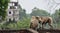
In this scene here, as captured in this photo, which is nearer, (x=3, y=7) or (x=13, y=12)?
(x=3, y=7)

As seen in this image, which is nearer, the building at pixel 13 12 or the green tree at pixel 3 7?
the green tree at pixel 3 7

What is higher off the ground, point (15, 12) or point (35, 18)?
point (35, 18)

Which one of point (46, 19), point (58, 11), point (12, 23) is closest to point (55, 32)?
point (46, 19)

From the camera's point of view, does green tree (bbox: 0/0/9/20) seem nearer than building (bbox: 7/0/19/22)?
Yes

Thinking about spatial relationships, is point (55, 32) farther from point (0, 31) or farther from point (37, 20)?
point (0, 31)

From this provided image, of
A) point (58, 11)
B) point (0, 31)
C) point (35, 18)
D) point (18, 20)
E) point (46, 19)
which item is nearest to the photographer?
point (0, 31)

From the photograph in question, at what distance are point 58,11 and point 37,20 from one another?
244 inches

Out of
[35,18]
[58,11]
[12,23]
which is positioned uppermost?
[35,18]

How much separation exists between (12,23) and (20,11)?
142 cm

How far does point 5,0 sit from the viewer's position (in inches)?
338

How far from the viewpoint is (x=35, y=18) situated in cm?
423

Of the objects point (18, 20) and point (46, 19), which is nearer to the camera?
point (46, 19)

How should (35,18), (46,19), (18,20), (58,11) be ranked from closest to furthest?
(35,18), (46,19), (58,11), (18,20)

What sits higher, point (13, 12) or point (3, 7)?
point (3, 7)
